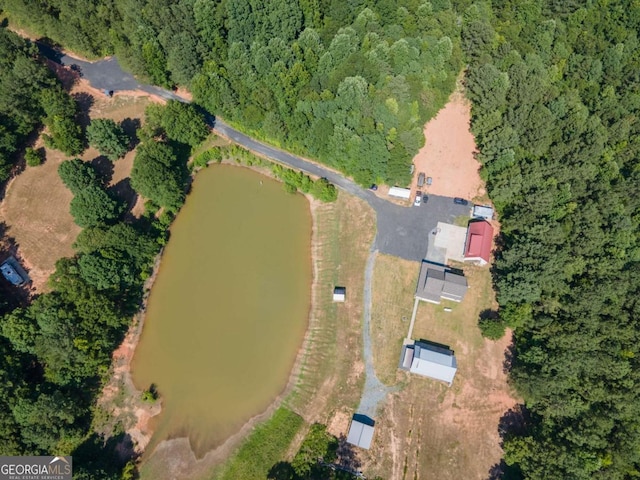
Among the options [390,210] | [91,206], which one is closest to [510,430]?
[390,210]

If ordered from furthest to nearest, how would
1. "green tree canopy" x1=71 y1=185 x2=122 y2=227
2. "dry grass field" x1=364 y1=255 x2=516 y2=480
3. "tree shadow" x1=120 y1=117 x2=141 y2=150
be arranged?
"tree shadow" x1=120 y1=117 x2=141 y2=150, "green tree canopy" x1=71 y1=185 x2=122 y2=227, "dry grass field" x1=364 y1=255 x2=516 y2=480

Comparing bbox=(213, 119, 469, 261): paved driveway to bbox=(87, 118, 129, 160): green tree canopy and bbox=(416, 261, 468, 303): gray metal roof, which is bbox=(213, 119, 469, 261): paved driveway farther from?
bbox=(87, 118, 129, 160): green tree canopy

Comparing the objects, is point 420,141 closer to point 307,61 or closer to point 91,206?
point 307,61

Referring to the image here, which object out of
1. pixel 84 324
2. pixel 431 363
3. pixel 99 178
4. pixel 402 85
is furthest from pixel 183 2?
pixel 431 363

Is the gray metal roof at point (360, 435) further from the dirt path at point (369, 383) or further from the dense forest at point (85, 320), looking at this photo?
the dense forest at point (85, 320)

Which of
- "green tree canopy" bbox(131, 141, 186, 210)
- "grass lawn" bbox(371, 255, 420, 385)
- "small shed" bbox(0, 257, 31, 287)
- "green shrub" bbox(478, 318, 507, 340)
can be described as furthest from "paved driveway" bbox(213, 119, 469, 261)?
"small shed" bbox(0, 257, 31, 287)

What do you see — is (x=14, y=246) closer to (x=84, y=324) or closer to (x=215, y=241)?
(x=84, y=324)
